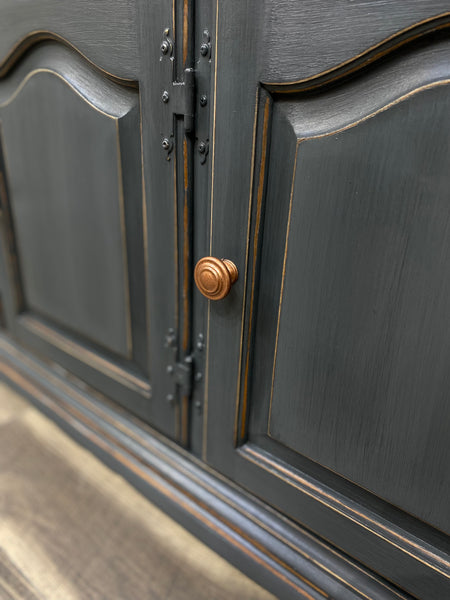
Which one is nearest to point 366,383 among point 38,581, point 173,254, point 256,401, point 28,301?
point 256,401

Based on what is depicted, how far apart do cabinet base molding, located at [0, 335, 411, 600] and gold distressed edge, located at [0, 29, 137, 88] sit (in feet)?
1.77

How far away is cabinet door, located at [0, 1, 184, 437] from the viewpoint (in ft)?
1.69

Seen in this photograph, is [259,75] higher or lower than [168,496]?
higher

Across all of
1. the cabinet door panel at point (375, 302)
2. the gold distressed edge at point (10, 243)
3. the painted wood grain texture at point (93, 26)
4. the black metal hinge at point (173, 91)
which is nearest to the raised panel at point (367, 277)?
the cabinet door panel at point (375, 302)

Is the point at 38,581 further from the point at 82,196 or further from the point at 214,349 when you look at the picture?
the point at 82,196

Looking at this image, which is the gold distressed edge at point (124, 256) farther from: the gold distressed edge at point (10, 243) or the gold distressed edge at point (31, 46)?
the gold distressed edge at point (10, 243)

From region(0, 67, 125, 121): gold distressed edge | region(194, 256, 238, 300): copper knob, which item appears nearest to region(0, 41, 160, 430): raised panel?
region(0, 67, 125, 121): gold distressed edge

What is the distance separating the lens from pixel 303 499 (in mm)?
527

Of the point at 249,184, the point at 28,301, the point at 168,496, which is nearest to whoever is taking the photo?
the point at 249,184

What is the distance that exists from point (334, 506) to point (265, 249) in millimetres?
317

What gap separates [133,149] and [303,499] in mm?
500

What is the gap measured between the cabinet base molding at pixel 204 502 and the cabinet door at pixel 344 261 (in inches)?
1.5

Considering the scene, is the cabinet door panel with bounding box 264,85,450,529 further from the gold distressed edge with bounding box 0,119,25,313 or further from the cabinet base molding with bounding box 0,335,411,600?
the gold distressed edge with bounding box 0,119,25,313

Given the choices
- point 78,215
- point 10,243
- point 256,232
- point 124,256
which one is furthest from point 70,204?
point 256,232
